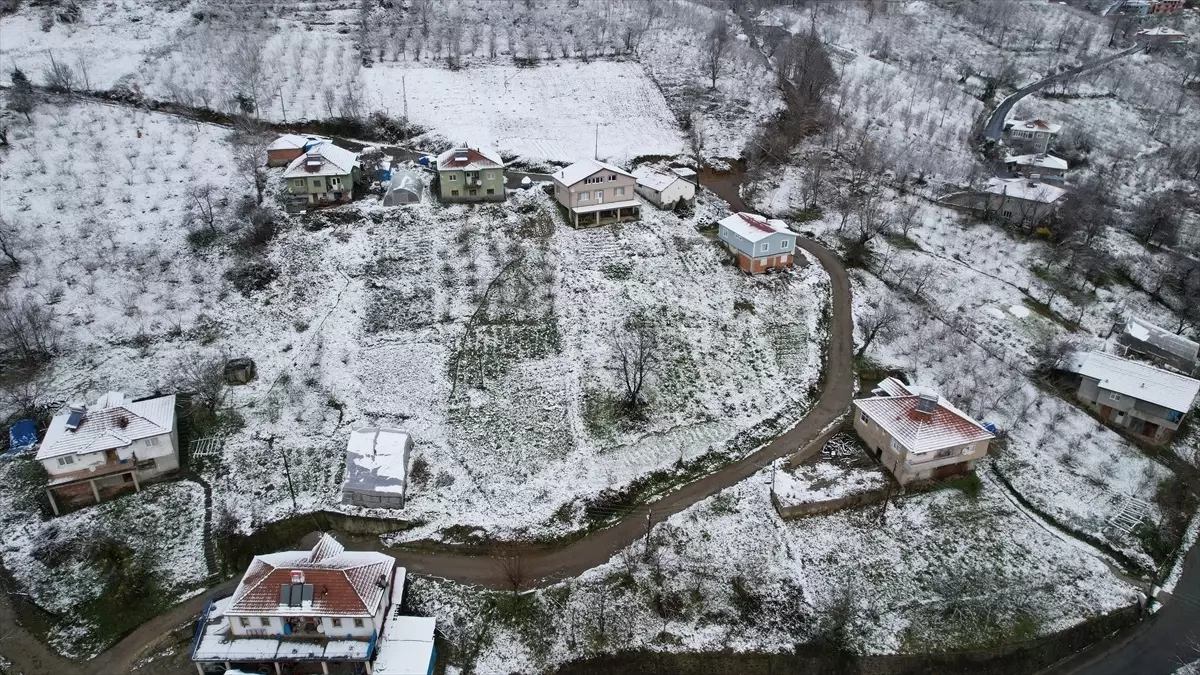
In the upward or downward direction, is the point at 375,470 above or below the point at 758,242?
below

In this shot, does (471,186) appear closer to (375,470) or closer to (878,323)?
(375,470)

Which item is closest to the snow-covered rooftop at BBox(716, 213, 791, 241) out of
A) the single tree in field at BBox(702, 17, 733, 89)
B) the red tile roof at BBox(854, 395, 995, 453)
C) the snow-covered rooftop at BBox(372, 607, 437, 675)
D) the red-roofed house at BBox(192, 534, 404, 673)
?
the red tile roof at BBox(854, 395, 995, 453)

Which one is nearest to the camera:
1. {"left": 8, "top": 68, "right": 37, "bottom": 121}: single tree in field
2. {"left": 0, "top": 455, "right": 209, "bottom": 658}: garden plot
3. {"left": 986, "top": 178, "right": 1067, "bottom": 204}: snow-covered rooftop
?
{"left": 0, "top": 455, "right": 209, "bottom": 658}: garden plot

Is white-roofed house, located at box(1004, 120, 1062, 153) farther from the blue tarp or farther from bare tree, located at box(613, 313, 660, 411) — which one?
the blue tarp

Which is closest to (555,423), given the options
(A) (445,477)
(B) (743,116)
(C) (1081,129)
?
(A) (445,477)

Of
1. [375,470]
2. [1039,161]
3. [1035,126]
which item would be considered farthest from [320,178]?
[1035,126]

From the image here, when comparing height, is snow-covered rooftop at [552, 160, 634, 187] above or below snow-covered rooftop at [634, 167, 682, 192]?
above
